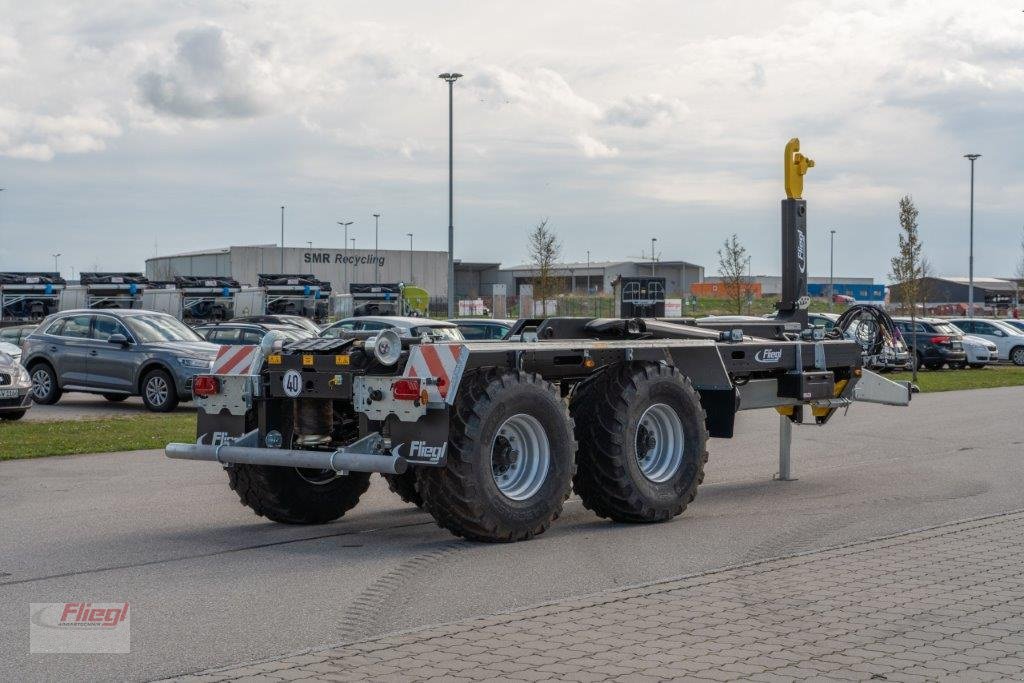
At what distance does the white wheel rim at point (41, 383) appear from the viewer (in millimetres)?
22453

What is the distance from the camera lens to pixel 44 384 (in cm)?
2250

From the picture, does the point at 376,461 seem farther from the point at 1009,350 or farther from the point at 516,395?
the point at 1009,350

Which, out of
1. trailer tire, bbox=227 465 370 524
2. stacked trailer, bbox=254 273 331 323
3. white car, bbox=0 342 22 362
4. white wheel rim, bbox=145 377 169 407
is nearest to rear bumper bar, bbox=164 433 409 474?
trailer tire, bbox=227 465 370 524

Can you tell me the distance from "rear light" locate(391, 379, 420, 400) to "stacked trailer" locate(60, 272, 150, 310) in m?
31.8

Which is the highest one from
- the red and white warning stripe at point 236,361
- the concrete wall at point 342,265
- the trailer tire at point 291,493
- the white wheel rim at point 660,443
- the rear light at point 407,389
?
the concrete wall at point 342,265

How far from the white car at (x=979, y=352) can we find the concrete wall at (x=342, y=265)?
4218cm

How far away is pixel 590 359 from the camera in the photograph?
967 cm

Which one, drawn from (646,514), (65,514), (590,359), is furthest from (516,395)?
(65,514)

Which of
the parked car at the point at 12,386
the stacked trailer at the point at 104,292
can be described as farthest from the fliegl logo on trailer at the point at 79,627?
the stacked trailer at the point at 104,292

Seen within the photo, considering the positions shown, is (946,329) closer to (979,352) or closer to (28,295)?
(979,352)

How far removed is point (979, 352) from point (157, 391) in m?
29.8

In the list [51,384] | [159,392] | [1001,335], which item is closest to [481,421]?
[159,392]

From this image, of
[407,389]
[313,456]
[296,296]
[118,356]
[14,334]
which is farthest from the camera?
[296,296]

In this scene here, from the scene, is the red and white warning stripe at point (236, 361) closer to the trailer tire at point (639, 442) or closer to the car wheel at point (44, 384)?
the trailer tire at point (639, 442)
